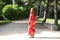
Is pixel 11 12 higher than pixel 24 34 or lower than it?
higher

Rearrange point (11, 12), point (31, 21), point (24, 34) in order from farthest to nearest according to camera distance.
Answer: point (11, 12)
point (24, 34)
point (31, 21)

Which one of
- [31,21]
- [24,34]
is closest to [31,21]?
[31,21]

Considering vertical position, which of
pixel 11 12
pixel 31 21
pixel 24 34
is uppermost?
pixel 31 21

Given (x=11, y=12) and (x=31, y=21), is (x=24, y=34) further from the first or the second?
(x=11, y=12)

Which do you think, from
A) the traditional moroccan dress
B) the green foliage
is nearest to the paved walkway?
the traditional moroccan dress

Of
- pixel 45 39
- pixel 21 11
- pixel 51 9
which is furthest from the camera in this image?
pixel 51 9

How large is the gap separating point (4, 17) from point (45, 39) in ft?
78.6

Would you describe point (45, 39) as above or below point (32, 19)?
below

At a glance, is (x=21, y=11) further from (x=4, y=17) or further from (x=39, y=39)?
(x=39, y=39)

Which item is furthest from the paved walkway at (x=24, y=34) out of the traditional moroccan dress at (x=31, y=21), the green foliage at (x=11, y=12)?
the green foliage at (x=11, y=12)

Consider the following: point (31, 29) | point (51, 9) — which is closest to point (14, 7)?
point (51, 9)

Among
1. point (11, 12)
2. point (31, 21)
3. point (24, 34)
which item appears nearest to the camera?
point (31, 21)

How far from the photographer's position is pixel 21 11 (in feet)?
130

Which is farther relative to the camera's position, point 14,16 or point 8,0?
point 8,0
